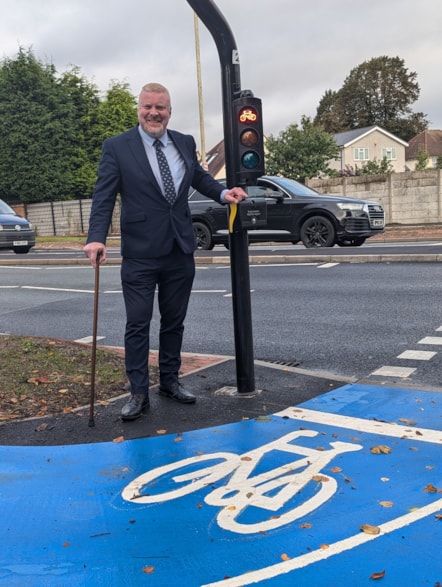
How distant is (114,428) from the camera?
4.41 metres

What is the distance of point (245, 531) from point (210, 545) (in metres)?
0.19

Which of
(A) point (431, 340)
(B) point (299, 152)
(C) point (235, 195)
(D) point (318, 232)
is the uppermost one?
(B) point (299, 152)

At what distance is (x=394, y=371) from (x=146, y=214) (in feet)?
Result: 8.64

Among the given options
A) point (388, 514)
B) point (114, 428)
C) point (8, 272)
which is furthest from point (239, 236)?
point (8, 272)

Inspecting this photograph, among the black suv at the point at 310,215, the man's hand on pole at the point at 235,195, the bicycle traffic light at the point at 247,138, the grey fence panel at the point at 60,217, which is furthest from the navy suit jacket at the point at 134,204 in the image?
the grey fence panel at the point at 60,217

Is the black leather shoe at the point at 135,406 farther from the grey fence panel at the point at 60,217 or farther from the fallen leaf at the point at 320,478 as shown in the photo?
the grey fence panel at the point at 60,217

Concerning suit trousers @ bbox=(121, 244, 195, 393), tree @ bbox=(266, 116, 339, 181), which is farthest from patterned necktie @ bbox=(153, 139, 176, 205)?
tree @ bbox=(266, 116, 339, 181)

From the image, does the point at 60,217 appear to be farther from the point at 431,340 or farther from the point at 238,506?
the point at 238,506

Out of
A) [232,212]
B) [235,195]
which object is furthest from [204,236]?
[235,195]

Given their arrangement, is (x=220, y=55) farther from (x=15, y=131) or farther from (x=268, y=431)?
(x=15, y=131)

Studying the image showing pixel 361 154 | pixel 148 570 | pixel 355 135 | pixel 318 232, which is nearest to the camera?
pixel 148 570

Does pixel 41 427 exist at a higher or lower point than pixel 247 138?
lower

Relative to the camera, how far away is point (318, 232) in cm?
1560

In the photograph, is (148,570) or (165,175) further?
(165,175)
